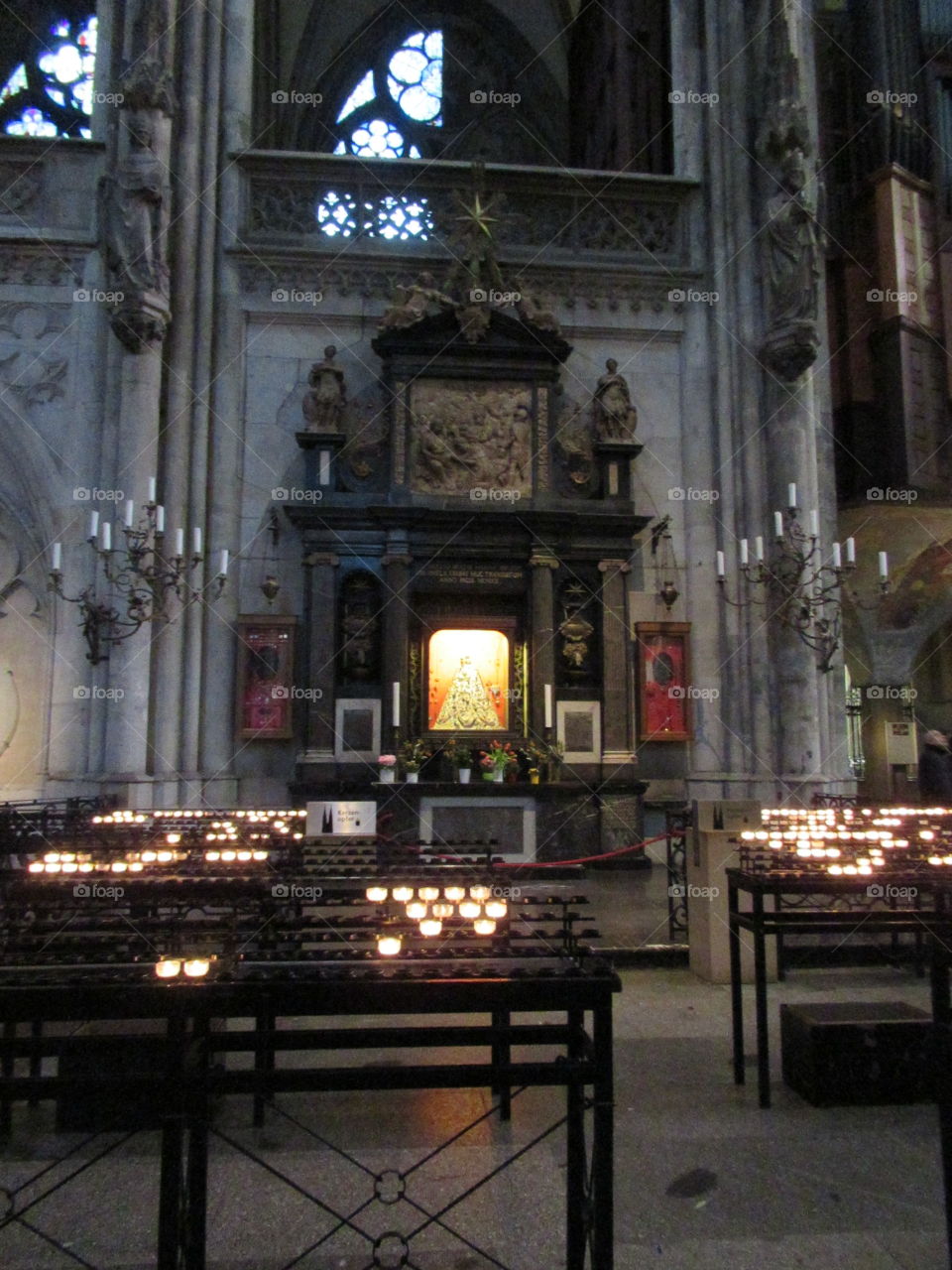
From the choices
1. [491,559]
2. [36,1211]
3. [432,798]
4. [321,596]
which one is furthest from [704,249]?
[36,1211]

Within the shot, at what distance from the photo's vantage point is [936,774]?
31.0 feet

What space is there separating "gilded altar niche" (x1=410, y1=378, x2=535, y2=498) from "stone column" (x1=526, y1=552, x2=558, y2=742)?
0.97 m

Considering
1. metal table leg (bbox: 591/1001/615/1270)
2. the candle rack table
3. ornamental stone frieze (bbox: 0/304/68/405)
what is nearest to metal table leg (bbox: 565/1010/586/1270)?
metal table leg (bbox: 591/1001/615/1270)

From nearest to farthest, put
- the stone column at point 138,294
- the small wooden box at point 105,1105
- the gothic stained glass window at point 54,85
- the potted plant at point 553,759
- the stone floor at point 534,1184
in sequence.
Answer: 1. the stone floor at point 534,1184
2. the small wooden box at point 105,1105
3. the stone column at point 138,294
4. the potted plant at point 553,759
5. the gothic stained glass window at point 54,85

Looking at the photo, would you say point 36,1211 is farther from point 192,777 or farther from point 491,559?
point 491,559

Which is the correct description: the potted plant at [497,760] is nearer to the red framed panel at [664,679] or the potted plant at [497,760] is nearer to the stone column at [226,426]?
the red framed panel at [664,679]

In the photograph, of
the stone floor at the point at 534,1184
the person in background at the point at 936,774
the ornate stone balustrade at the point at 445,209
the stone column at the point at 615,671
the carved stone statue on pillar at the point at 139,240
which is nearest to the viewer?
the stone floor at the point at 534,1184

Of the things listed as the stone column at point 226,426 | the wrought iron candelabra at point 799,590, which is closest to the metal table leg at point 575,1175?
the wrought iron candelabra at point 799,590

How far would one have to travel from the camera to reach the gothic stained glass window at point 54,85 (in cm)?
1620

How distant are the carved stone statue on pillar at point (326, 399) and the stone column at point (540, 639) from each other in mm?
3017

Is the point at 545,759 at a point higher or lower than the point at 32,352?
lower

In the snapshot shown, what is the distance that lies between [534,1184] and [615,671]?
28.6ft

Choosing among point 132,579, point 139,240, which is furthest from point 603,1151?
point 139,240

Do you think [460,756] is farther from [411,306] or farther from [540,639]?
[411,306]
